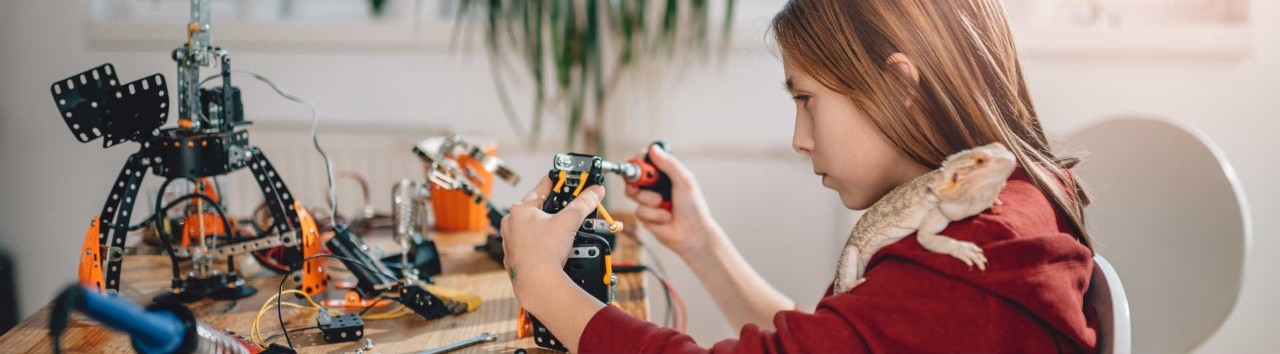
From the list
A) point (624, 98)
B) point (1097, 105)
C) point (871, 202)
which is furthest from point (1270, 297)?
point (871, 202)

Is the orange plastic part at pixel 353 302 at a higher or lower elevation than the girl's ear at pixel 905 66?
lower

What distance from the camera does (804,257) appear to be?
246 centimetres

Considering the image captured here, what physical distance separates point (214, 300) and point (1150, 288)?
4.12ft

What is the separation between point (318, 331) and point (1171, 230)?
1160mm

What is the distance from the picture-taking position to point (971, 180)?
836 mm

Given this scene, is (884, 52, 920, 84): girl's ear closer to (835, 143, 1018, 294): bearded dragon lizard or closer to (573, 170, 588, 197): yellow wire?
(835, 143, 1018, 294): bearded dragon lizard

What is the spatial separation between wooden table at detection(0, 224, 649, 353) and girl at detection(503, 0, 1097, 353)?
147 mm

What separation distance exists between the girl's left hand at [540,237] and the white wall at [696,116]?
1.33 metres

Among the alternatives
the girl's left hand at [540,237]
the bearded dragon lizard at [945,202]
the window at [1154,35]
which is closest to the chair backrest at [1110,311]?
the bearded dragon lizard at [945,202]

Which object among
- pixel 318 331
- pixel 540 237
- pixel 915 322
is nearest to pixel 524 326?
pixel 540 237

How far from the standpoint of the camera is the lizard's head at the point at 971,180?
0.83 meters

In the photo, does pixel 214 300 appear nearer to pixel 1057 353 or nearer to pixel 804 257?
pixel 1057 353

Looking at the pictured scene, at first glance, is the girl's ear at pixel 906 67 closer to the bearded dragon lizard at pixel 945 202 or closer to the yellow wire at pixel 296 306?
the bearded dragon lizard at pixel 945 202

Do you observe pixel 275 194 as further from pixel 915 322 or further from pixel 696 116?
pixel 696 116
